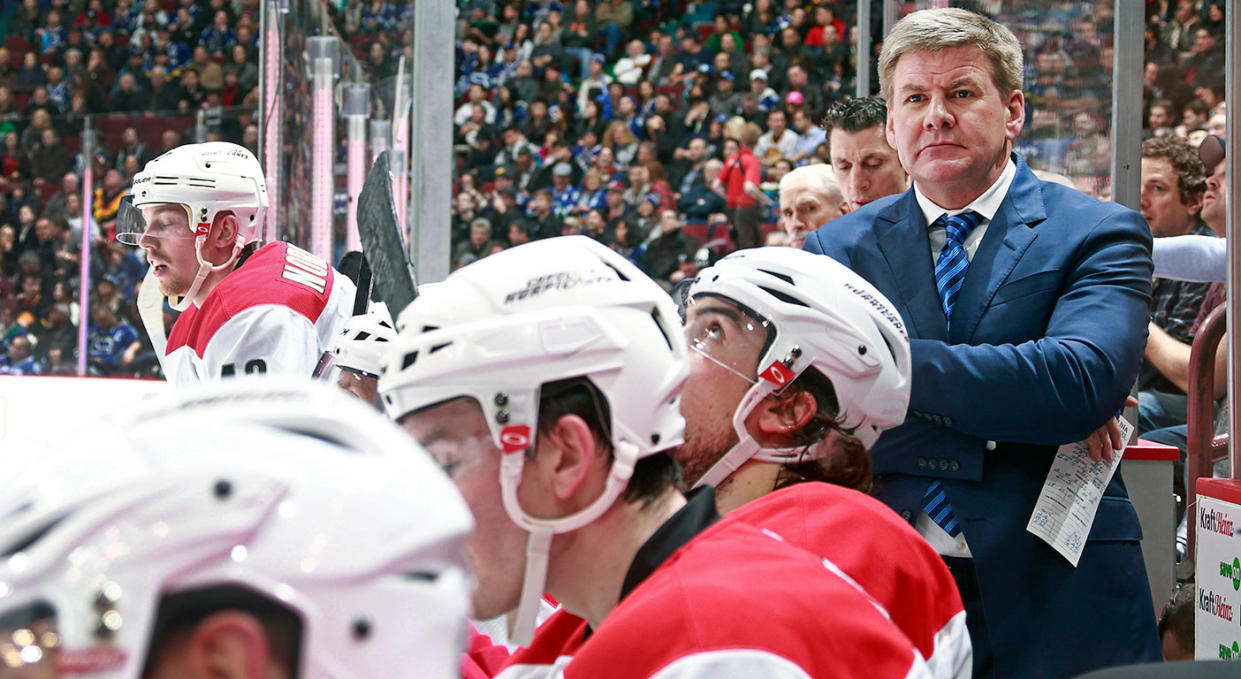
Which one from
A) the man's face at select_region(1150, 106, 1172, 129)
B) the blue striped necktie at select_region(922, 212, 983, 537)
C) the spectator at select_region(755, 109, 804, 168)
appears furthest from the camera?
the spectator at select_region(755, 109, 804, 168)

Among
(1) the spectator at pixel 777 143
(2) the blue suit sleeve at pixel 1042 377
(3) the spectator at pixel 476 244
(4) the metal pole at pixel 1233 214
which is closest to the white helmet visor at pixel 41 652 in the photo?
(2) the blue suit sleeve at pixel 1042 377

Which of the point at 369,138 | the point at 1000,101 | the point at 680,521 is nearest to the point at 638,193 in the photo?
the point at 369,138

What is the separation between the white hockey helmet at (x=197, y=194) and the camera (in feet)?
13.5

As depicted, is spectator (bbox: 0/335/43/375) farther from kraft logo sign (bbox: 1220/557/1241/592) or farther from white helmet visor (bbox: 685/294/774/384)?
kraft logo sign (bbox: 1220/557/1241/592)

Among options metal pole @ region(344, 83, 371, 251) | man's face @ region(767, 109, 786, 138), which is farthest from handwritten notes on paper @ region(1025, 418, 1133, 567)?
man's face @ region(767, 109, 786, 138)

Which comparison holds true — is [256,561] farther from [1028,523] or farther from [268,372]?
[268,372]

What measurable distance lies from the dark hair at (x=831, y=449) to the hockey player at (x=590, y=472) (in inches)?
19.1

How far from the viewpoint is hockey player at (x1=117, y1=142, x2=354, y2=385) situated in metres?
3.62

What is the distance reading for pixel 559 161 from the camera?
41.9ft

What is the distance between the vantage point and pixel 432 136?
4.40 metres

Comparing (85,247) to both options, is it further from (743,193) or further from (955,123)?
(955,123)

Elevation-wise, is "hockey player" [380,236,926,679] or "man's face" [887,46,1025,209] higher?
"man's face" [887,46,1025,209]

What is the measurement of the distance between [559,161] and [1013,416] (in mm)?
10957

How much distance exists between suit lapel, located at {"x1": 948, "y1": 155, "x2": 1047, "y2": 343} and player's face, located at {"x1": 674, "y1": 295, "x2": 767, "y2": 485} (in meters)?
0.46
